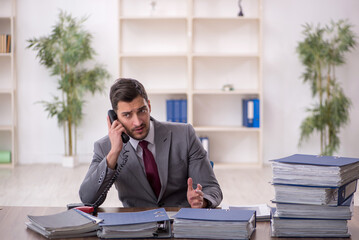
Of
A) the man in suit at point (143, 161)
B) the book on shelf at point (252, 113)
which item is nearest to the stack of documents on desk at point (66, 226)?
the man in suit at point (143, 161)

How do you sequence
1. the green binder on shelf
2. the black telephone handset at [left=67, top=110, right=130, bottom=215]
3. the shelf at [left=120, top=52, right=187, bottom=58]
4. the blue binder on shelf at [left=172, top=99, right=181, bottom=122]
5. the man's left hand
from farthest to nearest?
the green binder on shelf
the blue binder on shelf at [left=172, top=99, right=181, bottom=122]
the shelf at [left=120, top=52, right=187, bottom=58]
the black telephone handset at [left=67, top=110, right=130, bottom=215]
the man's left hand

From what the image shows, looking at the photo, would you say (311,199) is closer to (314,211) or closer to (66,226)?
(314,211)

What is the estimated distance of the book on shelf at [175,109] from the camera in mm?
6986

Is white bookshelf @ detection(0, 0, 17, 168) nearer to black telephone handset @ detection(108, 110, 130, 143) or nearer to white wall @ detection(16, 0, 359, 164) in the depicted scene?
white wall @ detection(16, 0, 359, 164)

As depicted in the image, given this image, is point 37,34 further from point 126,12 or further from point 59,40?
point 126,12

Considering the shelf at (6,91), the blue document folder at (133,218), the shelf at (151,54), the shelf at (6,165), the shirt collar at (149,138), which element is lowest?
the shelf at (6,165)

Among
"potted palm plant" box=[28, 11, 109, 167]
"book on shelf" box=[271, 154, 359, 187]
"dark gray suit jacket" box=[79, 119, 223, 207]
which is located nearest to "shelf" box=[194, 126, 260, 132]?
"potted palm plant" box=[28, 11, 109, 167]

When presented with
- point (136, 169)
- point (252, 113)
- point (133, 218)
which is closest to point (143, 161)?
point (136, 169)

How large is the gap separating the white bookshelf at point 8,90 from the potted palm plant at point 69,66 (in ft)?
1.30

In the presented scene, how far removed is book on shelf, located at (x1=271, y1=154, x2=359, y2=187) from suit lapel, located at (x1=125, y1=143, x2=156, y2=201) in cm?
83

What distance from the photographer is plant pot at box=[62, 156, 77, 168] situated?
22.9 feet

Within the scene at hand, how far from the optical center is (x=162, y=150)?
2.75 metres

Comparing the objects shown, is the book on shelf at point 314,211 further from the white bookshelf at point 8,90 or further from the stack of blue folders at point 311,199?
the white bookshelf at point 8,90

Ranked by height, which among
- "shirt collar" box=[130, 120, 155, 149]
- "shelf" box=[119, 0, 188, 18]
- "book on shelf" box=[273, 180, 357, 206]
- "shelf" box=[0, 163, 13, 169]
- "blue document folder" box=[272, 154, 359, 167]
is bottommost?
"shelf" box=[0, 163, 13, 169]
